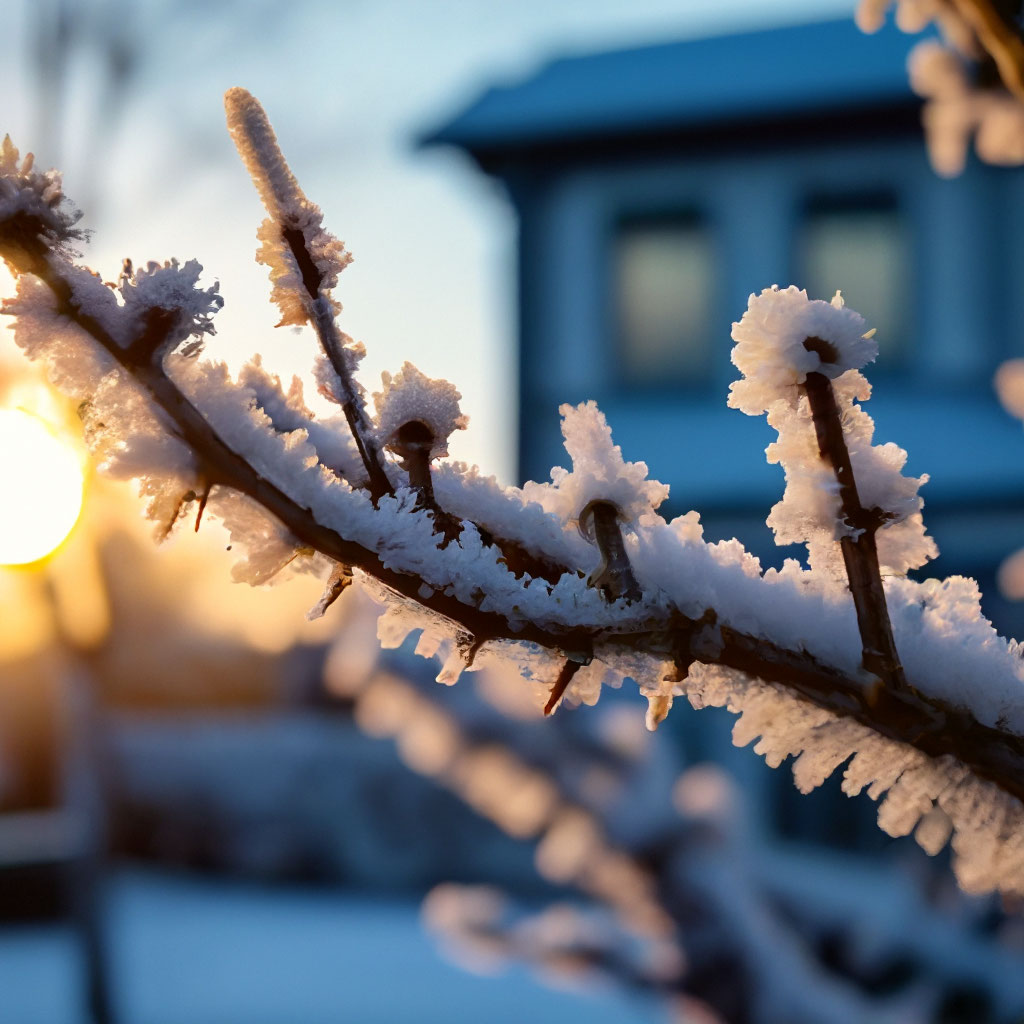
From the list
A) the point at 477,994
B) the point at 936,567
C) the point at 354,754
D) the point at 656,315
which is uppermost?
the point at 656,315

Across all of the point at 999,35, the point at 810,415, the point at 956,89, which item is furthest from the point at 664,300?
the point at 810,415

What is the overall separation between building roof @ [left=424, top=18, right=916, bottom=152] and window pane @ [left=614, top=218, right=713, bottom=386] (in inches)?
32.0

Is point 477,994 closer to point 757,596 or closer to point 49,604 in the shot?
point 49,604

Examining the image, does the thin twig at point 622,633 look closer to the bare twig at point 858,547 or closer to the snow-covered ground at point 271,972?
the bare twig at point 858,547

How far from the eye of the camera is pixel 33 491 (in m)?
2.89

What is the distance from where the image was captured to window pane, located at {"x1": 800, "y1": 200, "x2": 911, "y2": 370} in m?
8.43

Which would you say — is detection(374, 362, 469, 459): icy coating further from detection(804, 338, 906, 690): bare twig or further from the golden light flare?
the golden light flare

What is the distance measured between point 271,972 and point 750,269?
6093 millimetres

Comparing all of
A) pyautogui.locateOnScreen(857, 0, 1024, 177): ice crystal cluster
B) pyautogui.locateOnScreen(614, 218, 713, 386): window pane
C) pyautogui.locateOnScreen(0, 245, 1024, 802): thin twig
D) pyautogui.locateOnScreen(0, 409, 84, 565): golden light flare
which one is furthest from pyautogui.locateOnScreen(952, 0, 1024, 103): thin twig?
pyautogui.locateOnScreen(614, 218, 713, 386): window pane

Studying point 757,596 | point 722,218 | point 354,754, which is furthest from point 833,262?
point 757,596

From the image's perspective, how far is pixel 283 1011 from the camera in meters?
6.31

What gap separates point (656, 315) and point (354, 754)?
4521 millimetres

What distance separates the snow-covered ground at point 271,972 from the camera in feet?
20.9

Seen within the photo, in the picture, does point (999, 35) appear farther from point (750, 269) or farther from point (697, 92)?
point (697, 92)
